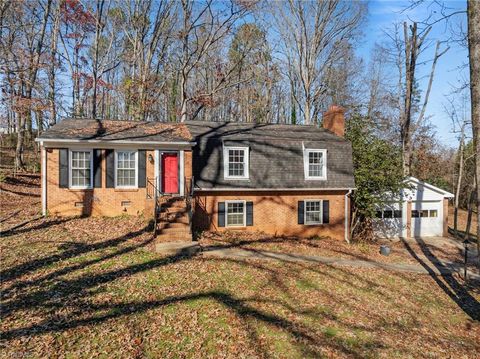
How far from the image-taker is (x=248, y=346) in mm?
6738

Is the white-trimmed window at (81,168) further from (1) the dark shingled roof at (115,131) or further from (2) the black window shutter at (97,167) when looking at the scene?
(1) the dark shingled roof at (115,131)

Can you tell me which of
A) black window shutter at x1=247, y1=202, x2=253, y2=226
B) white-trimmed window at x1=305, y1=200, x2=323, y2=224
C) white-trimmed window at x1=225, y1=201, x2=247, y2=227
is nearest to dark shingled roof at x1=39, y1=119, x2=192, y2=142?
white-trimmed window at x1=225, y1=201, x2=247, y2=227

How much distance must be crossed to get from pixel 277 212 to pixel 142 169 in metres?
7.02

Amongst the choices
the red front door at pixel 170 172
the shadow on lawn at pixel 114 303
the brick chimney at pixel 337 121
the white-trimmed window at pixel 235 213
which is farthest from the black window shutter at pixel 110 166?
the brick chimney at pixel 337 121

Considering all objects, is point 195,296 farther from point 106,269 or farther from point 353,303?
point 353,303

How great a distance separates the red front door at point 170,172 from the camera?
52.2 feet

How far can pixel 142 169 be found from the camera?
50.9 feet

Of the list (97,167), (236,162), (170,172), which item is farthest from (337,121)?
(97,167)

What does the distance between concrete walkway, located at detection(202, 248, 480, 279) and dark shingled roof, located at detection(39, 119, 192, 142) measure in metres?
6.15

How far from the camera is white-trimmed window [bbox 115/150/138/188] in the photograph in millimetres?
15266

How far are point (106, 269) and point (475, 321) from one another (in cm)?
1114

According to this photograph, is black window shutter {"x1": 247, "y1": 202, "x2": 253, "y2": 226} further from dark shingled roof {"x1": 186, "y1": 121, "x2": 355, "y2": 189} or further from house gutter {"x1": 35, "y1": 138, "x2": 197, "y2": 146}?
house gutter {"x1": 35, "y1": 138, "x2": 197, "y2": 146}

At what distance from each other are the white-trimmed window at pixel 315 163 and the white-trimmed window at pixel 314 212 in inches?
52.3

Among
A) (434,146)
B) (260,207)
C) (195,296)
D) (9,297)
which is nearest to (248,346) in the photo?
(195,296)
